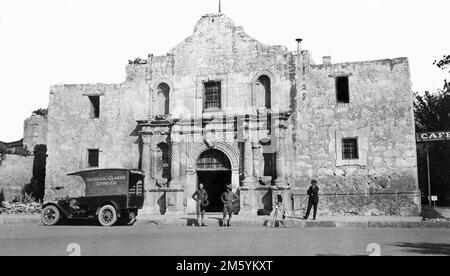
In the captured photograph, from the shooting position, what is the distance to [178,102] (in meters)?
20.0

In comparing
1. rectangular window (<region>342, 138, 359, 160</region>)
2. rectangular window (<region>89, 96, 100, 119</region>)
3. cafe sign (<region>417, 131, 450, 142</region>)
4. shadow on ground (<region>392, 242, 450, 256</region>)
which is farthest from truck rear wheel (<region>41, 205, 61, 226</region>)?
cafe sign (<region>417, 131, 450, 142</region>)

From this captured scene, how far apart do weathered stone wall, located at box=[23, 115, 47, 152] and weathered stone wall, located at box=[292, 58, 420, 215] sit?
1742 cm

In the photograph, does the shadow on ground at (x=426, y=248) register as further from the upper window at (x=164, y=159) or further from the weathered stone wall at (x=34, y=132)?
the weathered stone wall at (x=34, y=132)

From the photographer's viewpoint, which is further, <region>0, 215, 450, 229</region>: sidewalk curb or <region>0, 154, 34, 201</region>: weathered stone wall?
<region>0, 154, 34, 201</region>: weathered stone wall

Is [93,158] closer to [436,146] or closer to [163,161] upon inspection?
[163,161]

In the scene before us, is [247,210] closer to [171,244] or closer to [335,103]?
[335,103]

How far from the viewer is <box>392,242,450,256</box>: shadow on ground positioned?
28.1 ft

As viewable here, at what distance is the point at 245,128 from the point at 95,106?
24.7ft

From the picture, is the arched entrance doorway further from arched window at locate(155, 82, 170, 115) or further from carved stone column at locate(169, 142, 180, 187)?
arched window at locate(155, 82, 170, 115)

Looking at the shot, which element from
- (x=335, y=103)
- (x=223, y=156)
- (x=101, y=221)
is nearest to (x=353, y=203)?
(x=335, y=103)

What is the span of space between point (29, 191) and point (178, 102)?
10.0m

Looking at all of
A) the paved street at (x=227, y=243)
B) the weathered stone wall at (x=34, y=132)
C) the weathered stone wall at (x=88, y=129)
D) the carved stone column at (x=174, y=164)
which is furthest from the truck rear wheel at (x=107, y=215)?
the weathered stone wall at (x=34, y=132)

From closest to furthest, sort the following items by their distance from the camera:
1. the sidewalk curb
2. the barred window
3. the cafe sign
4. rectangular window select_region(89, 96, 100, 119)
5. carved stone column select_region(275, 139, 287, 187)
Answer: the sidewalk curb → the cafe sign → carved stone column select_region(275, 139, 287, 187) → the barred window → rectangular window select_region(89, 96, 100, 119)
